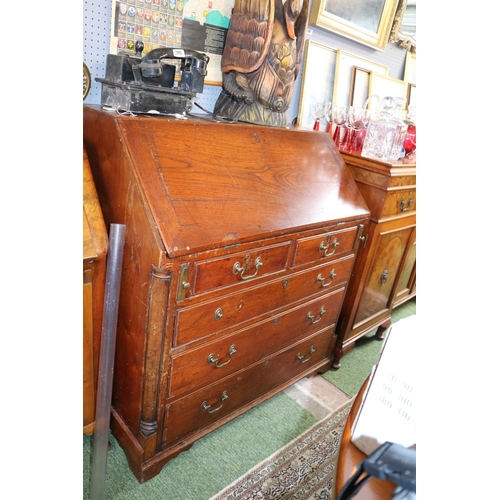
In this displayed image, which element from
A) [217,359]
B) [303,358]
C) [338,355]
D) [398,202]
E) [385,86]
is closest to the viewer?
[217,359]

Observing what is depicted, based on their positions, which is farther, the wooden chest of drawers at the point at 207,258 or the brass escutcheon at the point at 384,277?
the brass escutcheon at the point at 384,277

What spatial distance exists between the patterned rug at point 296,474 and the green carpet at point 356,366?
393 mm

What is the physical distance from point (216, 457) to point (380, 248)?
1.43 metres

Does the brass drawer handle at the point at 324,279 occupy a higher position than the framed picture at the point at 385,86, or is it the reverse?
the framed picture at the point at 385,86

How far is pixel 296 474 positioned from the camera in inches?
67.4

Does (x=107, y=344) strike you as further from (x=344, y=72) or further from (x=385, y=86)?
(x=385, y=86)

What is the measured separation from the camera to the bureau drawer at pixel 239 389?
157 centimetres

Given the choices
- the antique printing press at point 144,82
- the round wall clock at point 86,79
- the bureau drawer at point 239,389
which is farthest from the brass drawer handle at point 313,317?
the round wall clock at point 86,79

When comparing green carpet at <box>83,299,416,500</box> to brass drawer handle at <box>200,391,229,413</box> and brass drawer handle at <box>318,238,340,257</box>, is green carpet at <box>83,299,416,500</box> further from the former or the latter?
brass drawer handle at <box>318,238,340,257</box>

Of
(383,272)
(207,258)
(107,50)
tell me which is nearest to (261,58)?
(107,50)

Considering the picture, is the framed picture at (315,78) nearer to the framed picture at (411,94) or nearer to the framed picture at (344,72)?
the framed picture at (344,72)

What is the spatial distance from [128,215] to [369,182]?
1.38m
